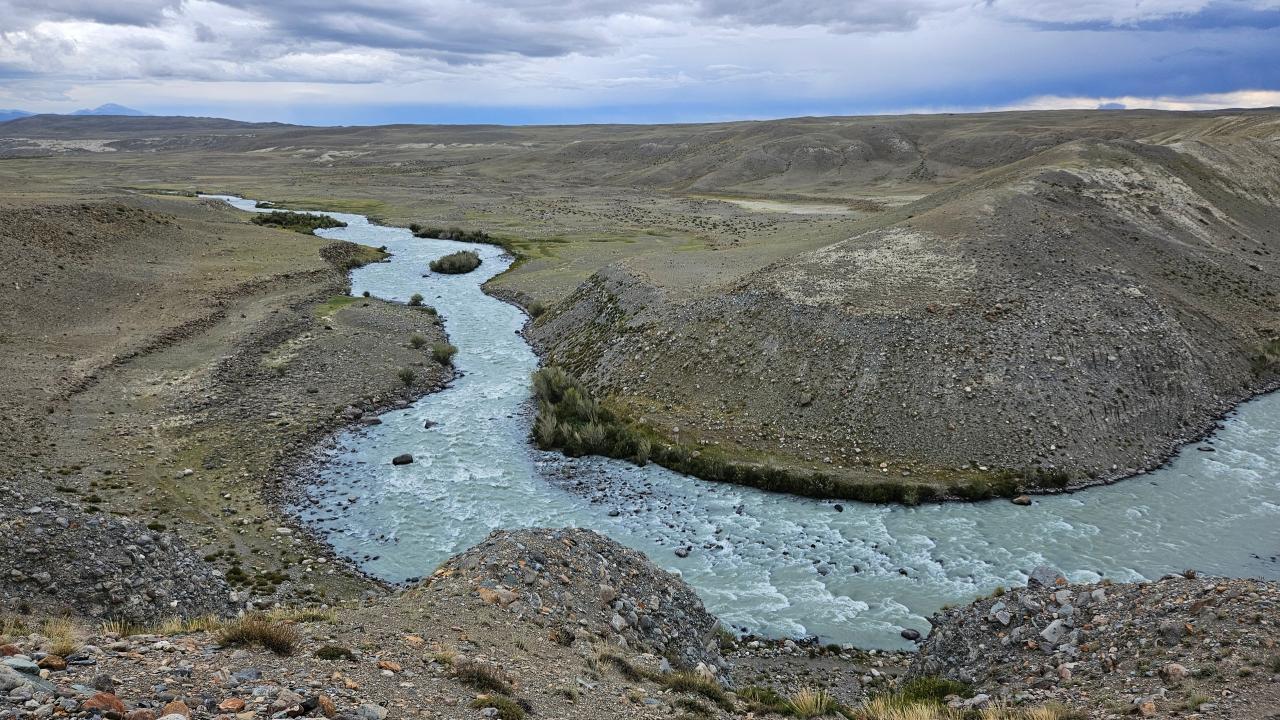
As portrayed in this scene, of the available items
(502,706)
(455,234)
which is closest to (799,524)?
(502,706)

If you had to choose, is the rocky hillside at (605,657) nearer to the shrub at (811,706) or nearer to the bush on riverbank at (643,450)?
the shrub at (811,706)

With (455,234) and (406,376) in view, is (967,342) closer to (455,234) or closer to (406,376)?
(406,376)

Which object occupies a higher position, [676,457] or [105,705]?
[105,705]

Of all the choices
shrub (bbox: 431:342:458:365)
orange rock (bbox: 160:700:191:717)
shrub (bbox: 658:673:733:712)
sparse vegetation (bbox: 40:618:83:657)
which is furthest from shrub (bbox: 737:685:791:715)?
shrub (bbox: 431:342:458:365)

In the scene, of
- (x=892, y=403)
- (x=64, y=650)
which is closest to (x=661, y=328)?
(x=892, y=403)

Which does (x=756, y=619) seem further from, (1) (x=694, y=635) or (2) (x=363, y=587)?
(2) (x=363, y=587)

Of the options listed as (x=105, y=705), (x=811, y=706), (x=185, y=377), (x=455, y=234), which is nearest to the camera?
(x=105, y=705)

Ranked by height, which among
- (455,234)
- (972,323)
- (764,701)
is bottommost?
(764,701)
